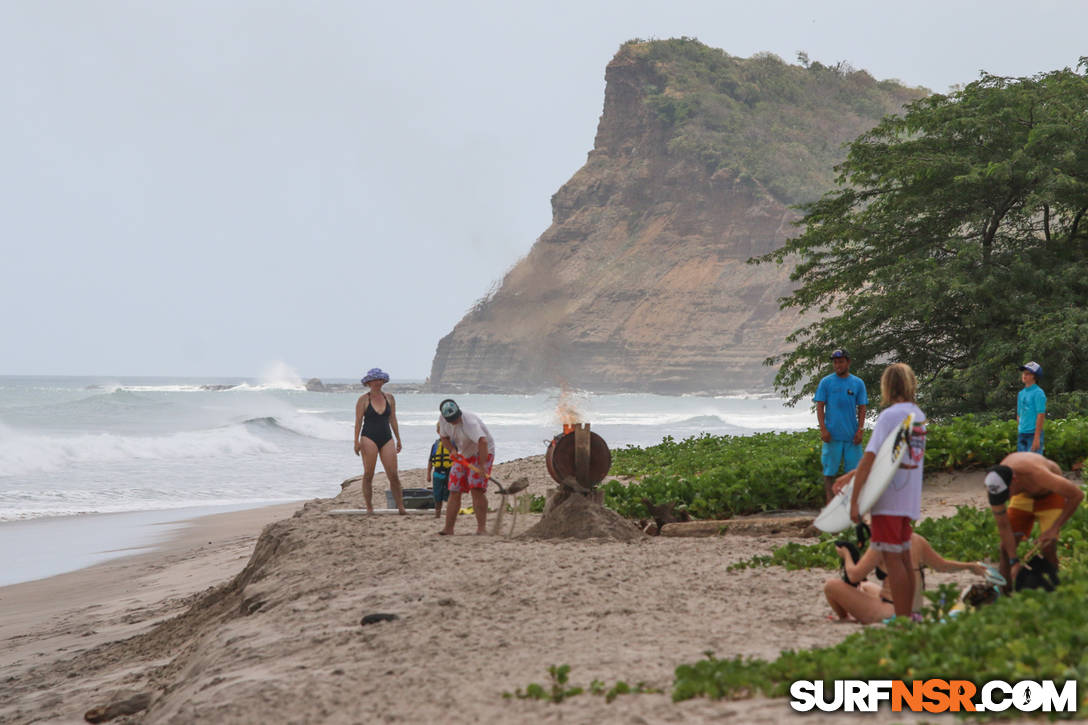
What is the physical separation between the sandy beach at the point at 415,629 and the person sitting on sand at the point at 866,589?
0.16m

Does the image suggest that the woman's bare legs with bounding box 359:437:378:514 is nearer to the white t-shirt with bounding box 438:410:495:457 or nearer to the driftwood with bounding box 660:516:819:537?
the white t-shirt with bounding box 438:410:495:457

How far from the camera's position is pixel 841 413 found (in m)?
9.55

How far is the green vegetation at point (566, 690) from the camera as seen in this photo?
444 cm

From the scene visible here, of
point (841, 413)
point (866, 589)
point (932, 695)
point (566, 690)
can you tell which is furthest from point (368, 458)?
point (932, 695)

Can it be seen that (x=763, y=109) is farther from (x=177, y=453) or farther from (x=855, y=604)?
(x=855, y=604)

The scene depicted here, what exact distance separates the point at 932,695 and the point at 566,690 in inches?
65.6

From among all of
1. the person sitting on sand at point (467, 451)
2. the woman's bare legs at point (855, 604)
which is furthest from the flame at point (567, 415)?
the woman's bare legs at point (855, 604)

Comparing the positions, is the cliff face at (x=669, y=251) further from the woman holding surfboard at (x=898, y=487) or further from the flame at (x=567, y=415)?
the woman holding surfboard at (x=898, y=487)

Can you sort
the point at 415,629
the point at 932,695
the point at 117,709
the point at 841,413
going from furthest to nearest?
the point at 841,413
the point at 117,709
the point at 415,629
the point at 932,695

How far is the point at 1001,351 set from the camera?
54.4ft

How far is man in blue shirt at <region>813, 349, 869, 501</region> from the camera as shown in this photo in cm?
955

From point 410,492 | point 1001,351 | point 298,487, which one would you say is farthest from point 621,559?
point 298,487

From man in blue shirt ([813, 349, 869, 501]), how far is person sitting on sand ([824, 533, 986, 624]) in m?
3.76

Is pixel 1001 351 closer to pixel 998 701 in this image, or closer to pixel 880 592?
pixel 880 592
